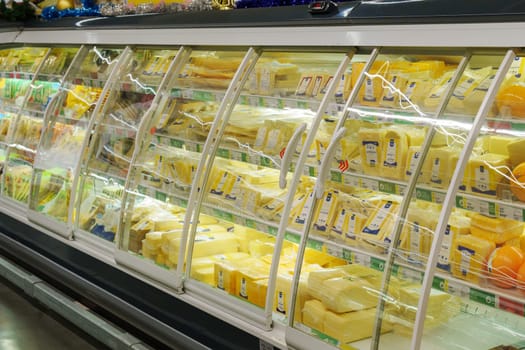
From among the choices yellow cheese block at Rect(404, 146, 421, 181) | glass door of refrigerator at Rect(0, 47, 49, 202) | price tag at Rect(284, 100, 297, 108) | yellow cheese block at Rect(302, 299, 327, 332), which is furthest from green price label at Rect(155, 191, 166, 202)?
glass door of refrigerator at Rect(0, 47, 49, 202)

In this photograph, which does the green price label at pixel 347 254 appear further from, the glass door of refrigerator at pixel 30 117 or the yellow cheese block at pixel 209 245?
the glass door of refrigerator at pixel 30 117

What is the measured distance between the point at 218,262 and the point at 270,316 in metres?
0.63

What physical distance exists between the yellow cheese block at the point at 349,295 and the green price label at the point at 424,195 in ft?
Result: 1.59

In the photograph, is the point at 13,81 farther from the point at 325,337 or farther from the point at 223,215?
the point at 325,337

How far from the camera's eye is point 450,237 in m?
2.46

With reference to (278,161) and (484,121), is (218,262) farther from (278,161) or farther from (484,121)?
(484,121)

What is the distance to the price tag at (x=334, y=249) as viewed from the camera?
2801mm

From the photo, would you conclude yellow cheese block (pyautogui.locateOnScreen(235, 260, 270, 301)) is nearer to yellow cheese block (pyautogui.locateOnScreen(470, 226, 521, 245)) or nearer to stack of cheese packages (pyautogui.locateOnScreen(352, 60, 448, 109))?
stack of cheese packages (pyautogui.locateOnScreen(352, 60, 448, 109))

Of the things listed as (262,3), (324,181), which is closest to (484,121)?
(324,181)

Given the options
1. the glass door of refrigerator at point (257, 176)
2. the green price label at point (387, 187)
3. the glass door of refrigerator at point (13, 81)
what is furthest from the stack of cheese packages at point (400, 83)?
the glass door of refrigerator at point (13, 81)

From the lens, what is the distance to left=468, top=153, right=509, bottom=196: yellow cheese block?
2352 millimetres

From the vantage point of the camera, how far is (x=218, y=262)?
355 cm

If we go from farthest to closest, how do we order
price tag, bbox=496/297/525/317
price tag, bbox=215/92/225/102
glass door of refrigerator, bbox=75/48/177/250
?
glass door of refrigerator, bbox=75/48/177/250, price tag, bbox=215/92/225/102, price tag, bbox=496/297/525/317

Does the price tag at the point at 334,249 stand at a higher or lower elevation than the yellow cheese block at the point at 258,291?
higher
